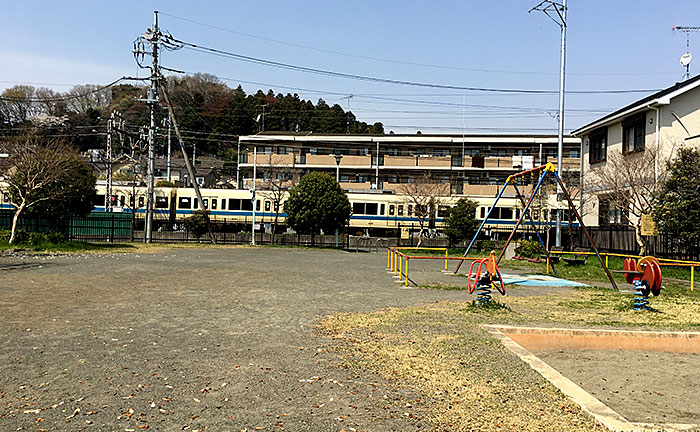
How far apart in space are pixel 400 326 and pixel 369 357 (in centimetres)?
190

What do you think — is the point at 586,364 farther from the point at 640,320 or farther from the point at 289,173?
the point at 289,173

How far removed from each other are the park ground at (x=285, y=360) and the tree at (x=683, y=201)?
6.92m

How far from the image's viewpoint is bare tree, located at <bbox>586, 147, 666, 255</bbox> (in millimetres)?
20438

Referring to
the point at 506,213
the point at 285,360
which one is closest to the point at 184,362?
the point at 285,360

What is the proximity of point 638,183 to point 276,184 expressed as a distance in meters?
28.2

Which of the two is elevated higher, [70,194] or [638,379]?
[70,194]

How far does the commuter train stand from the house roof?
11.6 meters

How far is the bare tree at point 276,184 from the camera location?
38969 mm

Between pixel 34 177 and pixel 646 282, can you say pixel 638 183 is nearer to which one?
pixel 646 282

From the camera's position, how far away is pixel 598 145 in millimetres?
28234

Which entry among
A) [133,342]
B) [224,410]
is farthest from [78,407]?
[133,342]

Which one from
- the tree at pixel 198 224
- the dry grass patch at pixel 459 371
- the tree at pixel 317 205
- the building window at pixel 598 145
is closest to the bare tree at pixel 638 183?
the building window at pixel 598 145

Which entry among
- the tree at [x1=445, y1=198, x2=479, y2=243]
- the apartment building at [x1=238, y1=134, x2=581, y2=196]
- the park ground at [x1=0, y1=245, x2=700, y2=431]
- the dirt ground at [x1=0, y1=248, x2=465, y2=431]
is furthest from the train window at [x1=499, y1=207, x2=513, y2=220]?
the dirt ground at [x1=0, y1=248, x2=465, y2=431]

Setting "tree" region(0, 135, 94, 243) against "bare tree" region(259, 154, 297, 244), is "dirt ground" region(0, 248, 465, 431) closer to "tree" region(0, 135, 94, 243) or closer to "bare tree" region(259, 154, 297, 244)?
"tree" region(0, 135, 94, 243)
